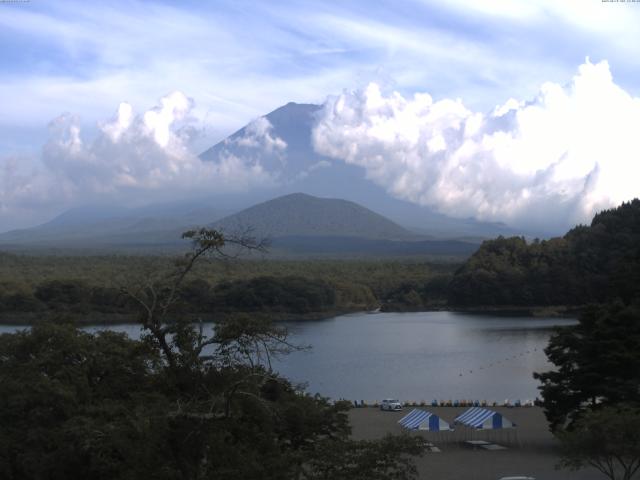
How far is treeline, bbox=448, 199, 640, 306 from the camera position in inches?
1681

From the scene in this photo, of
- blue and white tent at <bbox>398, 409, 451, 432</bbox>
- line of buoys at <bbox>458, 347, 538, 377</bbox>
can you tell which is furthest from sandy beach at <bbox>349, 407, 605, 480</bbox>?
line of buoys at <bbox>458, 347, 538, 377</bbox>

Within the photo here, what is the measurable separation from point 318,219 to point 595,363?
→ 10890 cm

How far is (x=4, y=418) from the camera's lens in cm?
816

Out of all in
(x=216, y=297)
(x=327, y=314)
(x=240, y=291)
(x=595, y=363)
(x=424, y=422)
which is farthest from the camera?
(x=327, y=314)

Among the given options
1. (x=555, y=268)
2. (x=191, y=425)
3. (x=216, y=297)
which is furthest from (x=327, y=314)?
(x=191, y=425)

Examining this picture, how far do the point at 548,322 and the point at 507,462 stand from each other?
1045 inches

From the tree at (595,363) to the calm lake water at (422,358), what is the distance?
634 cm

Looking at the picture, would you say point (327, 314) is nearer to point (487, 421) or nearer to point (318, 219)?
point (487, 421)

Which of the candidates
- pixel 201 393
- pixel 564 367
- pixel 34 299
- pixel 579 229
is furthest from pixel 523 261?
pixel 201 393

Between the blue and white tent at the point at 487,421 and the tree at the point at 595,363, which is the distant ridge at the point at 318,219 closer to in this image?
the blue and white tent at the point at 487,421

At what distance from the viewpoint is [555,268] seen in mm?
44094

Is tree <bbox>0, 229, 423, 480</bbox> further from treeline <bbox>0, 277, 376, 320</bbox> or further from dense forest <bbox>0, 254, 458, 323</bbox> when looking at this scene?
treeline <bbox>0, 277, 376, 320</bbox>

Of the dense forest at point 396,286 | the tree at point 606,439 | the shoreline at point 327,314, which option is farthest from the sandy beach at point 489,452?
the dense forest at point 396,286

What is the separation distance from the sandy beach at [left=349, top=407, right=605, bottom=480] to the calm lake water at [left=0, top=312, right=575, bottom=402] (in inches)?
125
